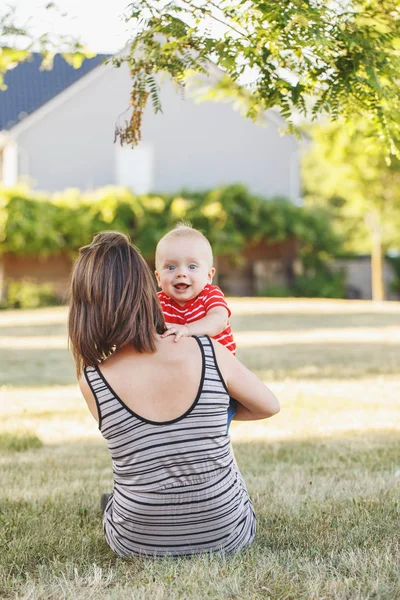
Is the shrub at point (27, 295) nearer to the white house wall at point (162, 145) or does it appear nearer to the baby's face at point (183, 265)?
the white house wall at point (162, 145)

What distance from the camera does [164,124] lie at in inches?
1039

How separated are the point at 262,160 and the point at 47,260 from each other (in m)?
8.52

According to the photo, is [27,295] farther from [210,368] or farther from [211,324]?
[210,368]

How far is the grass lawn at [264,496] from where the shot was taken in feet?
10.1

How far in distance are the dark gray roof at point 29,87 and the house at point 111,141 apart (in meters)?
0.03

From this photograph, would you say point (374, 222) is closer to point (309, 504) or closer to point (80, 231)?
point (80, 231)

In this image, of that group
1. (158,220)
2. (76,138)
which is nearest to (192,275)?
(158,220)

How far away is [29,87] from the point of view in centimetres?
2591

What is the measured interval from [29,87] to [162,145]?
182 inches

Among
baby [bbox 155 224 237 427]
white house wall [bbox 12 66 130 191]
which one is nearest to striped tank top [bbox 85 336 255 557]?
baby [bbox 155 224 237 427]

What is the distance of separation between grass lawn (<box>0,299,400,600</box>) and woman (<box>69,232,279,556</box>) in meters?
0.23

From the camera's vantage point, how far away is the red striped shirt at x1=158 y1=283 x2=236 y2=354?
12.3ft

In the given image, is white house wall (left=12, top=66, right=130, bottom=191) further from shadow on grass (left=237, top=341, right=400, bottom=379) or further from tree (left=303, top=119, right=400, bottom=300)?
shadow on grass (left=237, top=341, right=400, bottom=379)

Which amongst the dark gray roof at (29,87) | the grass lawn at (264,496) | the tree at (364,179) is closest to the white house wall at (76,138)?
the dark gray roof at (29,87)
